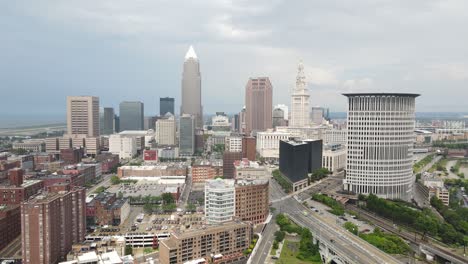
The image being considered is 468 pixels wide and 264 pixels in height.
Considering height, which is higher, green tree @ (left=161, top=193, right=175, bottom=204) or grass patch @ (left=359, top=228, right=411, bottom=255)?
green tree @ (left=161, top=193, right=175, bottom=204)

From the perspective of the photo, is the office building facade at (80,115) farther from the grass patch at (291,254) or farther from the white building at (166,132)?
the grass patch at (291,254)

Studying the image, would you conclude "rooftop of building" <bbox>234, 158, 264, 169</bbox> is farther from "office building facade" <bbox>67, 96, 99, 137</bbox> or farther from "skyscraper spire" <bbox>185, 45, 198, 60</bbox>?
"skyscraper spire" <bbox>185, 45, 198, 60</bbox>

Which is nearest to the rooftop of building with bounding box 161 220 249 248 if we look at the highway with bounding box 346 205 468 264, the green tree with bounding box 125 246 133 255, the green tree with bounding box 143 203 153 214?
the green tree with bounding box 125 246 133 255

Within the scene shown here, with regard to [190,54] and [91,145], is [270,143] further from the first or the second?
[190,54]

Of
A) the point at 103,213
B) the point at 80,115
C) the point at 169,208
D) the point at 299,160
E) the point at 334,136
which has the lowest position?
the point at 169,208

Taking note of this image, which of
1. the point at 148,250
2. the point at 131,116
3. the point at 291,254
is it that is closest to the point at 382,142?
the point at 291,254

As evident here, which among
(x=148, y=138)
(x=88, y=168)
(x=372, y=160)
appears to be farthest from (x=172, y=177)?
(x=148, y=138)

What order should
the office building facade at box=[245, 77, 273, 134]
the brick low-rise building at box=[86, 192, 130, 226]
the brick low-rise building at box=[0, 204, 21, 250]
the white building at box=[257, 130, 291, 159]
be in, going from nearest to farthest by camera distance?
1. the brick low-rise building at box=[0, 204, 21, 250]
2. the brick low-rise building at box=[86, 192, 130, 226]
3. the white building at box=[257, 130, 291, 159]
4. the office building facade at box=[245, 77, 273, 134]
